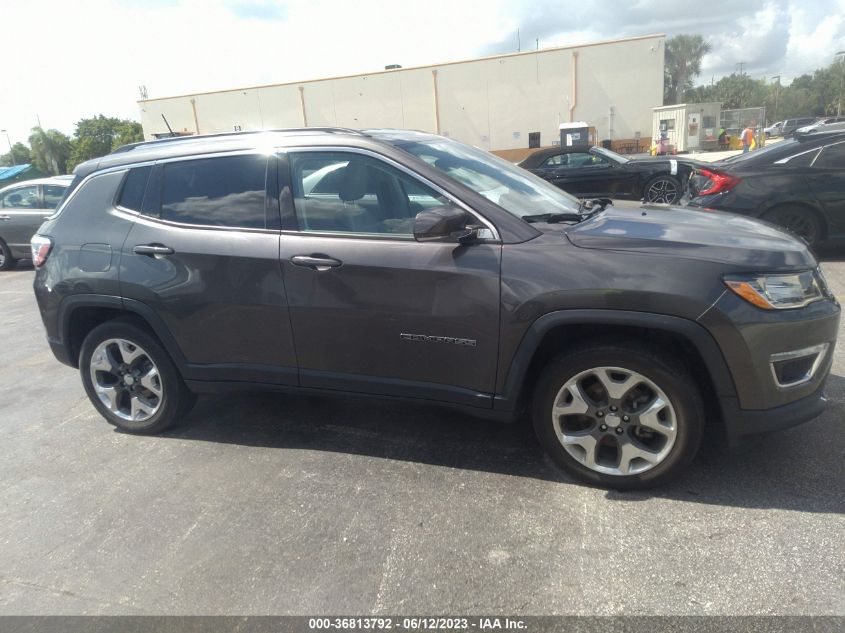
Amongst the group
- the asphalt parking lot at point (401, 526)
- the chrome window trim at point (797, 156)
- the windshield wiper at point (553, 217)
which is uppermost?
the windshield wiper at point (553, 217)

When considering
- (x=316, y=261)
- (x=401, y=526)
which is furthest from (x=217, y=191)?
(x=401, y=526)

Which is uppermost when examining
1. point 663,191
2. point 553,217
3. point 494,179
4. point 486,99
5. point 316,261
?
point 486,99

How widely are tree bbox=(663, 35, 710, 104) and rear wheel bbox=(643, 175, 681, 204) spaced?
287 ft

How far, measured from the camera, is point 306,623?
232cm

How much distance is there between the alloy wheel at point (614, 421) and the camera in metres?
2.84

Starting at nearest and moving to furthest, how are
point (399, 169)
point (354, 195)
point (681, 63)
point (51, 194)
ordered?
point (399, 169), point (354, 195), point (51, 194), point (681, 63)

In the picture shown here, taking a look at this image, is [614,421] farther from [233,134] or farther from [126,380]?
[126,380]

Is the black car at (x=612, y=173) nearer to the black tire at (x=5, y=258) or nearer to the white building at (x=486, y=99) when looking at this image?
the black tire at (x=5, y=258)

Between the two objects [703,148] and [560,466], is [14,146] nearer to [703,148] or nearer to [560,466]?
[703,148]

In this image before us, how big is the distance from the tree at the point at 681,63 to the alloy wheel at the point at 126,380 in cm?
9661

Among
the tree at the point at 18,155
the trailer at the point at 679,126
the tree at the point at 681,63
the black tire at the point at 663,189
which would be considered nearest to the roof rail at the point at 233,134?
the black tire at the point at 663,189

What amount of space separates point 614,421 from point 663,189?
8.91m

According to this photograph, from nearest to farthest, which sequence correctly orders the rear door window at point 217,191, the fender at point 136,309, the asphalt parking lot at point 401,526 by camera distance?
the asphalt parking lot at point 401,526 < the rear door window at point 217,191 < the fender at point 136,309

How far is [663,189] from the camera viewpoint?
1070cm
